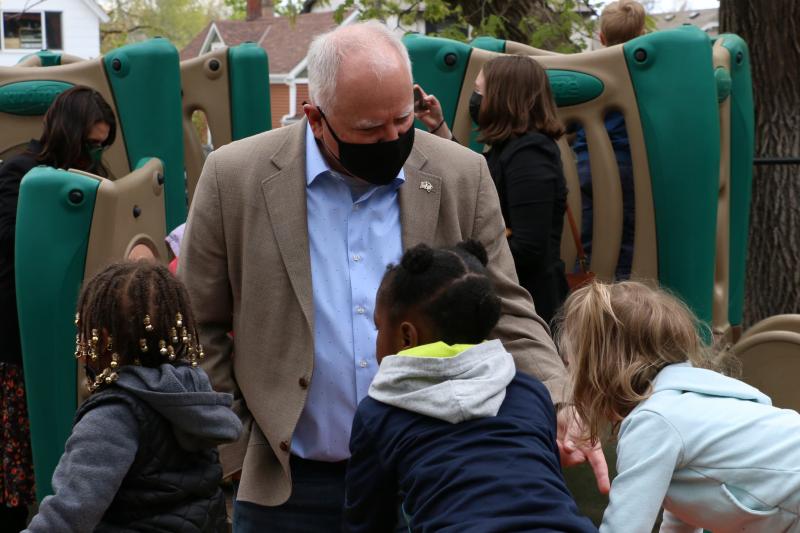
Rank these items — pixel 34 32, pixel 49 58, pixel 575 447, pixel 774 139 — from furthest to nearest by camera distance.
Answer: pixel 34 32 → pixel 774 139 → pixel 49 58 → pixel 575 447

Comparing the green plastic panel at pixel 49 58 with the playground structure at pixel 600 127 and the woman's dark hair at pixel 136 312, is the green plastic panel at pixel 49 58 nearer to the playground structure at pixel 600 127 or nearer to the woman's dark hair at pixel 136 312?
the playground structure at pixel 600 127

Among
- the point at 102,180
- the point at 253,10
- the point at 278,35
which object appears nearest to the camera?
the point at 102,180

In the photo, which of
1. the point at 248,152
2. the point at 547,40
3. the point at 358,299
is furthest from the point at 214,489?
the point at 547,40

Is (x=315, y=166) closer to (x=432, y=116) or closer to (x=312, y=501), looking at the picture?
(x=312, y=501)

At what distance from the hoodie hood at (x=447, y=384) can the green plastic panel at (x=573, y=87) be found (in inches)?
109

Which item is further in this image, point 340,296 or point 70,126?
point 70,126

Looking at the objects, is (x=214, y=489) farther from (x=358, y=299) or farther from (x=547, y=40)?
(x=547, y=40)

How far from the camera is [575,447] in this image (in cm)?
292

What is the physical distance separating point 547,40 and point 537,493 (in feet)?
22.6

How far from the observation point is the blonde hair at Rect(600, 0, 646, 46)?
5336mm

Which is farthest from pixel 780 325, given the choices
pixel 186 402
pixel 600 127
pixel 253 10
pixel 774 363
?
pixel 253 10

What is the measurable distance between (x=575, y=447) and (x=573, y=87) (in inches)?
92.2

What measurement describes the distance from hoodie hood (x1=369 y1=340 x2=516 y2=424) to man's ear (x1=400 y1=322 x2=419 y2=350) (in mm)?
86

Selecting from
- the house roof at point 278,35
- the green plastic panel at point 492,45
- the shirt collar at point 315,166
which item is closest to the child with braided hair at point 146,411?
the shirt collar at point 315,166
